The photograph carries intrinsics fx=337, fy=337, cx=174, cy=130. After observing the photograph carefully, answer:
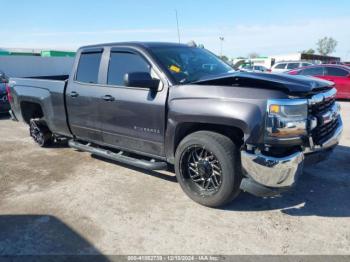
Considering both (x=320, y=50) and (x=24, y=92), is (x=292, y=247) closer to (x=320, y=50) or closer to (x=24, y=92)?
(x=24, y=92)

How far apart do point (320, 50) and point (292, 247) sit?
348 feet

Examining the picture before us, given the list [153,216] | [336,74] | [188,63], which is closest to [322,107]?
[188,63]

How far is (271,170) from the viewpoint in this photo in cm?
322

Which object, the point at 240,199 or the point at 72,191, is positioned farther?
the point at 72,191

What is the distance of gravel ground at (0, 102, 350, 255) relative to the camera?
10.1 ft

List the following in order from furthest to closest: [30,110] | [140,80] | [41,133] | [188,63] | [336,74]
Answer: [336,74], [30,110], [41,133], [188,63], [140,80]

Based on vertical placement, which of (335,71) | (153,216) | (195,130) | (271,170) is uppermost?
(335,71)

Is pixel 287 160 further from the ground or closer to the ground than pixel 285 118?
closer to the ground

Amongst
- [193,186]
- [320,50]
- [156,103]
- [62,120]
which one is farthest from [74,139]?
[320,50]

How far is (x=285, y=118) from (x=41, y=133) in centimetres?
487

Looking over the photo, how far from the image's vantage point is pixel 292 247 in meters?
3.02

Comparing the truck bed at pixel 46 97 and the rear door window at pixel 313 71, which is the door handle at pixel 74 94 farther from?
the rear door window at pixel 313 71

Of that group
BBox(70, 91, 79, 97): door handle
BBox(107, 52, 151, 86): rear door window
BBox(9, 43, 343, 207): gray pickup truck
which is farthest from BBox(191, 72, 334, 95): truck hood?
BBox(70, 91, 79, 97): door handle

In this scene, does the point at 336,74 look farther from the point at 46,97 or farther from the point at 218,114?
the point at 218,114
